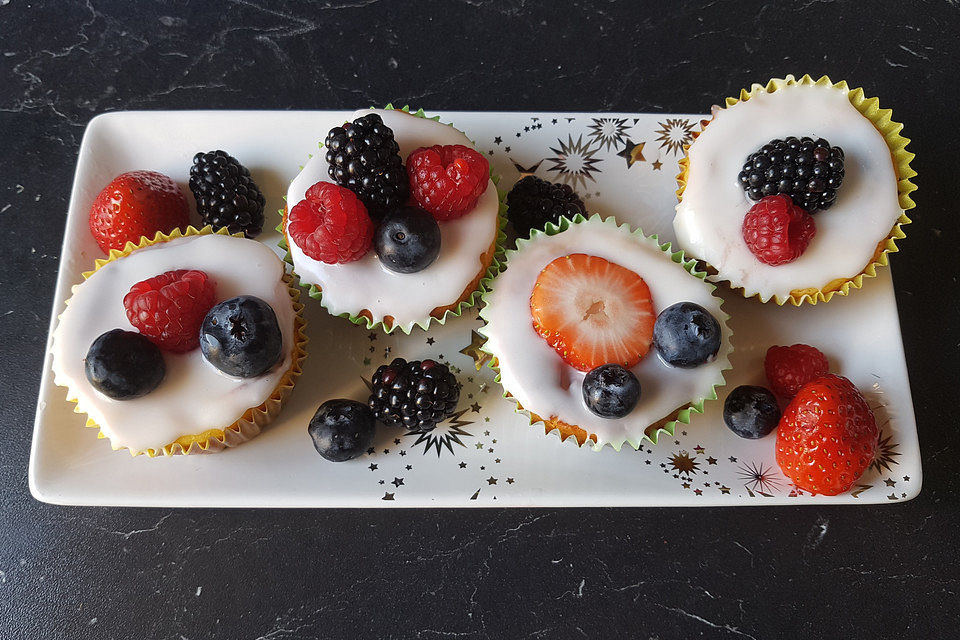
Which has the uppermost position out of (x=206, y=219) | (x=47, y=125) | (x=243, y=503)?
(x=206, y=219)

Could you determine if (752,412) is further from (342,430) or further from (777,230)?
(342,430)

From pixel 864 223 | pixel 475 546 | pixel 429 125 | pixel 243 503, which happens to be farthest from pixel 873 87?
pixel 243 503

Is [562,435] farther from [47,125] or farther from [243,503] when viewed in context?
[47,125]

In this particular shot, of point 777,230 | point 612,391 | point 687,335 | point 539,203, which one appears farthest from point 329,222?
point 777,230

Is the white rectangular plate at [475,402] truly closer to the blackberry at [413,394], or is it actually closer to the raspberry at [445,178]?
the blackberry at [413,394]

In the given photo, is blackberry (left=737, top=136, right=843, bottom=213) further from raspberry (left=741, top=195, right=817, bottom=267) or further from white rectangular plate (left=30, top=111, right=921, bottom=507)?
white rectangular plate (left=30, top=111, right=921, bottom=507)

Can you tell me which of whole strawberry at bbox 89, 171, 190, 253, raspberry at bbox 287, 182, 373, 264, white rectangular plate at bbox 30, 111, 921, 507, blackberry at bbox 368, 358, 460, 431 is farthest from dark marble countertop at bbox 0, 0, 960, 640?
raspberry at bbox 287, 182, 373, 264
